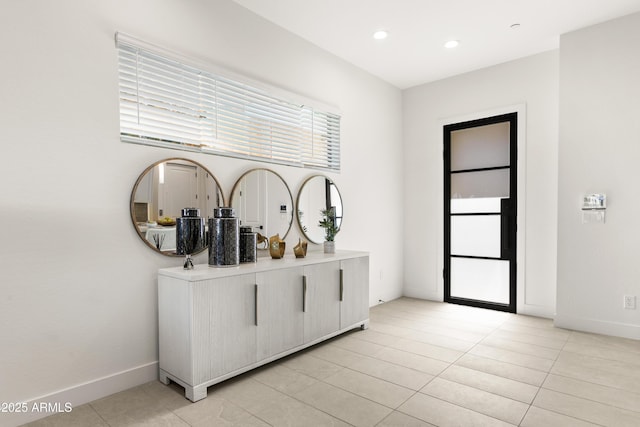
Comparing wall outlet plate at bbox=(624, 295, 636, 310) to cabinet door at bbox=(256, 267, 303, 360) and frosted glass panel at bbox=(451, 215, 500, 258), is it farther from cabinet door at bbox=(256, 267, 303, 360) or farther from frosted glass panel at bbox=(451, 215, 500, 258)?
cabinet door at bbox=(256, 267, 303, 360)

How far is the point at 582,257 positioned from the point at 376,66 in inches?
118

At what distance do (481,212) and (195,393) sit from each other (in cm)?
375

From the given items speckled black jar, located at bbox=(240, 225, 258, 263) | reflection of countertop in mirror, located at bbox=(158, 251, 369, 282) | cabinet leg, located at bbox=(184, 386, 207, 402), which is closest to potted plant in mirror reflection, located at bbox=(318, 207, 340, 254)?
reflection of countertop in mirror, located at bbox=(158, 251, 369, 282)

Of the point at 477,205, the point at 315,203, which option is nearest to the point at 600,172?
the point at 477,205

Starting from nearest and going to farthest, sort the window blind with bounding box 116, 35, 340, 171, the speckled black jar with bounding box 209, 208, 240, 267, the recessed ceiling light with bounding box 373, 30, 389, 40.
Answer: the window blind with bounding box 116, 35, 340, 171, the speckled black jar with bounding box 209, 208, 240, 267, the recessed ceiling light with bounding box 373, 30, 389, 40

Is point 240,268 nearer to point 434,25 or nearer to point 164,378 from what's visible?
point 164,378

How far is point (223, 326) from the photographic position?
7.53ft

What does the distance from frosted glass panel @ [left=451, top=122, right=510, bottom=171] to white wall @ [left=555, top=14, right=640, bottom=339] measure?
733 millimetres

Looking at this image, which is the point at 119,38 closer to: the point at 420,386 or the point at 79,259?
the point at 79,259

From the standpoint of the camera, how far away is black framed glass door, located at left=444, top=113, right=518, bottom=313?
4180 millimetres

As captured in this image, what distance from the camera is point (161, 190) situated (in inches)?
96.9

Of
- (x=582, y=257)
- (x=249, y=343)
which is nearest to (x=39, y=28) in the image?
(x=249, y=343)

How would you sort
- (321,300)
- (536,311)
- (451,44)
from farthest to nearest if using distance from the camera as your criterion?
(536,311) < (451,44) < (321,300)

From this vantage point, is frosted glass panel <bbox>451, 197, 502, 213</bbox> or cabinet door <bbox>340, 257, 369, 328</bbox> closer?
cabinet door <bbox>340, 257, 369, 328</bbox>
